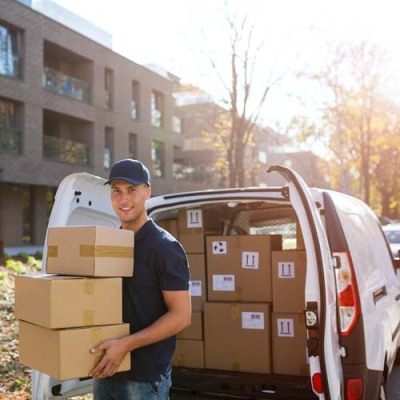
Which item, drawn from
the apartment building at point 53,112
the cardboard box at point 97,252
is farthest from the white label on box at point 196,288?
the apartment building at point 53,112

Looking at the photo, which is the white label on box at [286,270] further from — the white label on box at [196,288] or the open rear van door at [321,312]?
the open rear van door at [321,312]

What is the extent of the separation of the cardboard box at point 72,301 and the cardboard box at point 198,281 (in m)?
2.50

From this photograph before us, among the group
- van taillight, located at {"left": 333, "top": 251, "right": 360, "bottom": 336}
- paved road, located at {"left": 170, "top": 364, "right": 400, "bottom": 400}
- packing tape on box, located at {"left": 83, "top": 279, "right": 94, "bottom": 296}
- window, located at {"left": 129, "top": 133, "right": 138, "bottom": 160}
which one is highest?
window, located at {"left": 129, "top": 133, "right": 138, "bottom": 160}

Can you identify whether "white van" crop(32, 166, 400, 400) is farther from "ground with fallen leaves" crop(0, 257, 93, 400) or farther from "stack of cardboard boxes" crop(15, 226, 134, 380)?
"ground with fallen leaves" crop(0, 257, 93, 400)

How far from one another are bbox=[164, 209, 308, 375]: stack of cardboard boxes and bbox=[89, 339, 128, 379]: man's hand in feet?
7.81

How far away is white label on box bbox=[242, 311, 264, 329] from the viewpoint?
4652 millimetres

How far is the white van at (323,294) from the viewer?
319 cm

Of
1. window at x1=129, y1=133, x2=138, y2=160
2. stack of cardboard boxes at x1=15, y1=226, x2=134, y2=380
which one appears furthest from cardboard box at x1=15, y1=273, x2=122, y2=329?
window at x1=129, y1=133, x2=138, y2=160

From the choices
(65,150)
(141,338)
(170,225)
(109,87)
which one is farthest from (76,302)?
(109,87)

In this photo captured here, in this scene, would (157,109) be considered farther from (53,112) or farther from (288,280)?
(288,280)

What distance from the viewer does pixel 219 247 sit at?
5.02 m

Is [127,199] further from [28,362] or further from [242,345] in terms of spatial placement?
[242,345]

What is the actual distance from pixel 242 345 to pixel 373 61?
2313 cm

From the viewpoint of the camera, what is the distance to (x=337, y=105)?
2725 centimetres
